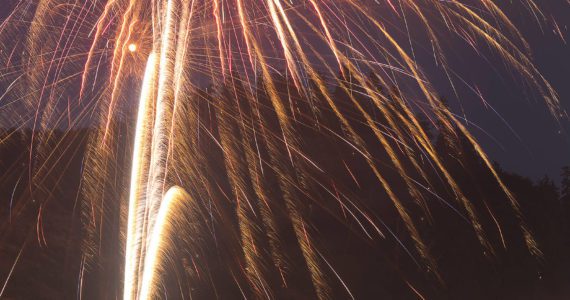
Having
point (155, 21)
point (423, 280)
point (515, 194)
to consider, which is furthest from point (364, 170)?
point (155, 21)

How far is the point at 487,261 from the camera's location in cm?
987

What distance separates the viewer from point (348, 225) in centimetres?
938

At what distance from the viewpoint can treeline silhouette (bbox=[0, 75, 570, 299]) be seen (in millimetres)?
5980

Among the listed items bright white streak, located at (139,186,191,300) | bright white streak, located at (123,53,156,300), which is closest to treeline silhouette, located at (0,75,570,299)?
bright white streak, located at (123,53,156,300)

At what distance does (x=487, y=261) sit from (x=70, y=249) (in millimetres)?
7339

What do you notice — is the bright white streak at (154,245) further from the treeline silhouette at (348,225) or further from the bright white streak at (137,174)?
the treeline silhouette at (348,225)

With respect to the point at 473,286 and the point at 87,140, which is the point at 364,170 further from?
the point at 87,140

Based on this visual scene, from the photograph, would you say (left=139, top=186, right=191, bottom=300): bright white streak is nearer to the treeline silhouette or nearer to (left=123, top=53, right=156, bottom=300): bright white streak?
(left=123, top=53, right=156, bottom=300): bright white streak

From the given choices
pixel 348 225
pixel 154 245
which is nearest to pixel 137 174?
pixel 154 245

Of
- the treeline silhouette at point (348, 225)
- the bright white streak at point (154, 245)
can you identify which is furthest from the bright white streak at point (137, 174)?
the treeline silhouette at point (348, 225)

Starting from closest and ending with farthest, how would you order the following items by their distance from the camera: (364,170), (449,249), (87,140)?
(87,140)
(449,249)
(364,170)

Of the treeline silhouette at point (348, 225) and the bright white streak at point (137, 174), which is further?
the treeline silhouette at point (348, 225)

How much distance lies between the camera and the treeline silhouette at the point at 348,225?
5.98 meters

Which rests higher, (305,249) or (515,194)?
(305,249)
